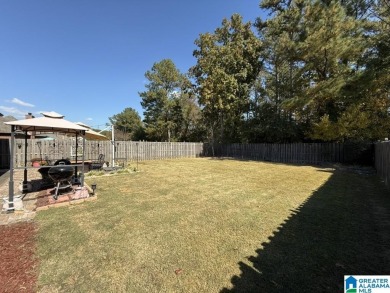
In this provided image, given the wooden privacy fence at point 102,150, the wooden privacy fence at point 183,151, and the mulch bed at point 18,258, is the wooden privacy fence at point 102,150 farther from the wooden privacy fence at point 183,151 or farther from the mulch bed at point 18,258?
the mulch bed at point 18,258

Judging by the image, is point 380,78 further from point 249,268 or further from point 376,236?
point 249,268

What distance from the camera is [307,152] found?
57.6ft

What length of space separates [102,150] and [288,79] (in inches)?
679

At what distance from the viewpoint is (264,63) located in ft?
86.5

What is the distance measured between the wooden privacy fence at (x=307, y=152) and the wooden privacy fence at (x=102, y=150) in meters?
5.24

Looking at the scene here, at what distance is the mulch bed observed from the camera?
8.65 ft

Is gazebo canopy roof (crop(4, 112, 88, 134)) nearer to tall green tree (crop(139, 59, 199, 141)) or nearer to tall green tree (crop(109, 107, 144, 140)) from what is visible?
tall green tree (crop(139, 59, 199, 141))

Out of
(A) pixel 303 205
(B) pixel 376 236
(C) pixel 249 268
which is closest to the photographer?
(C) pixel 249 268

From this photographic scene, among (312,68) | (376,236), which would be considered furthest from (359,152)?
(376,236)

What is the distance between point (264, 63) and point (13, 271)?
91.5ft

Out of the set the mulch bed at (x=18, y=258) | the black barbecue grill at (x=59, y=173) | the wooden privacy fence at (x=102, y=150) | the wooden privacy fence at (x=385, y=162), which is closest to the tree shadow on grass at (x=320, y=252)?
the mulch bed at (x=18, y=258)

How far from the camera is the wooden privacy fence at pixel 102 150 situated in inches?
596

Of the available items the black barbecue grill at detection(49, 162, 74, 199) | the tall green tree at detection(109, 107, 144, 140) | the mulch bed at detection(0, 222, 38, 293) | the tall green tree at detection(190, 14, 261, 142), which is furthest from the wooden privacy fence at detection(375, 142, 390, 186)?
the tall green tree at detection(109, 107, 144, 140)

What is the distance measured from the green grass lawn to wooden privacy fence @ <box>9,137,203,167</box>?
8094mm
